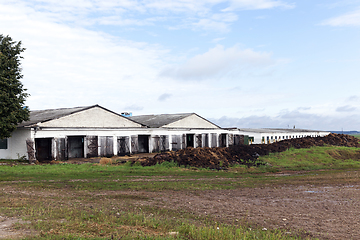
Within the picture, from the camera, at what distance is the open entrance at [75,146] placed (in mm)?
35281

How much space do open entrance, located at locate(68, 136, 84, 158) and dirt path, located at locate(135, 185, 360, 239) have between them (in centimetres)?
2428

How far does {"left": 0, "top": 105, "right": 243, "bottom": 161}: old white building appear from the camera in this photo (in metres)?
29.9

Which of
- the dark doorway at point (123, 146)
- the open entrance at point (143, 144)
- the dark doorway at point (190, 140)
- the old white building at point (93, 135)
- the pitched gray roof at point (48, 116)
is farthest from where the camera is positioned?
the dark doorway at point (190, 140)

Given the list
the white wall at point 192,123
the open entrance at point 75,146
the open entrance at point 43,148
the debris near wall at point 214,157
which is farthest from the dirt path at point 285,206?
the white wall at point 192,123

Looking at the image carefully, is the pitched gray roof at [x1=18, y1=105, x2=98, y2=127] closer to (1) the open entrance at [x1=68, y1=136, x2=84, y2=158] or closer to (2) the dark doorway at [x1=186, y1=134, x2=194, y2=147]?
(1) the open entrance at [x1=68, y1=136, x2=84, y2=158]

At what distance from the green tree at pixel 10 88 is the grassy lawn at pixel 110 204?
6594 millimetres

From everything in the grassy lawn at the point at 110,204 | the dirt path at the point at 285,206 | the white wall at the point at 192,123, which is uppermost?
the white wall at the point at 192,123

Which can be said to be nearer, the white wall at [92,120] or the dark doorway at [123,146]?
the white wall at [92,120]

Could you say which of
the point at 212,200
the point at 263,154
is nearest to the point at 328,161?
the point at 263,154

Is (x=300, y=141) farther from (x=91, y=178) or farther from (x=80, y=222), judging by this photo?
(x=80, y=222)

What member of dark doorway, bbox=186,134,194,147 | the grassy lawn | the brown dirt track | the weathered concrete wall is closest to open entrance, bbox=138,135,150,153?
dark doorway, bbox=186,134,194,147

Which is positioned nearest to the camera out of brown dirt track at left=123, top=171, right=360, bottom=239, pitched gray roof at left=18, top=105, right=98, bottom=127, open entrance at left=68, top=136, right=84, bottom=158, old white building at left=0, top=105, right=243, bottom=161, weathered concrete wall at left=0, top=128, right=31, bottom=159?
brown dirt track at left=123, top=171, right=360, bottom=239

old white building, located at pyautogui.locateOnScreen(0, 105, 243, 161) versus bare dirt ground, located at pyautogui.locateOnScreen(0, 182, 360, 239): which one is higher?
old white building, located at pyautogui.locateOnScreen(0, 105, 243, 161)

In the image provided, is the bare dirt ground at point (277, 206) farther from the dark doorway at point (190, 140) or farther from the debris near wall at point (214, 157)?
the dark doorway at point (190, 140)
